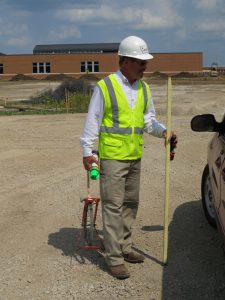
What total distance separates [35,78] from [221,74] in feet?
96.2

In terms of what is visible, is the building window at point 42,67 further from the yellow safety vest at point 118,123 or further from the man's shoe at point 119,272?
the man's shoe at point 119,272

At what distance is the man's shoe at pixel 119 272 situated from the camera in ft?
15.5

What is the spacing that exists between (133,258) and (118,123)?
4.41ft

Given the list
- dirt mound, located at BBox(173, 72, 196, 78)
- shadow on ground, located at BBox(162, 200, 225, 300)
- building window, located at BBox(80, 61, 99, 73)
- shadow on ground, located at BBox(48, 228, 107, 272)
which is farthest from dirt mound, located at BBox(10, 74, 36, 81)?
shadow on ground, located at BBox(48, 228, 107, 272)

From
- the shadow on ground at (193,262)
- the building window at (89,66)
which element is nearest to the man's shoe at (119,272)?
the shadow on ground at (193,262)

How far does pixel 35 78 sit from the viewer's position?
78.9 metres

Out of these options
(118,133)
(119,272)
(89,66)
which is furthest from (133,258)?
(89,66)

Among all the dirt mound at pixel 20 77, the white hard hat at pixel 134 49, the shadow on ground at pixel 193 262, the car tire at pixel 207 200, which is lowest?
the shadow on ground at pixel 193 262

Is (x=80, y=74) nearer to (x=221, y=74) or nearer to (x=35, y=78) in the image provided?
(x=35, y=78)

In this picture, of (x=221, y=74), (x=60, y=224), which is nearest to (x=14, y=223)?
(x=60, y=224)

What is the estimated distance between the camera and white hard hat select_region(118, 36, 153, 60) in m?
4.48

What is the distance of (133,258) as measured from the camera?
510cm

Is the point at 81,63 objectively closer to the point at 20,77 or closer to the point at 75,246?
the point at 20,77

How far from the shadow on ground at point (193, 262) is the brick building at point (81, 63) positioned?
71545 mm
